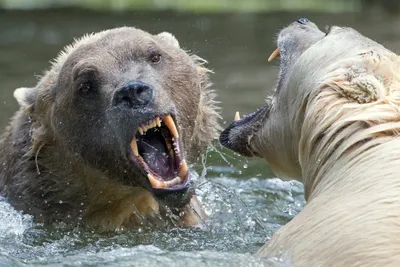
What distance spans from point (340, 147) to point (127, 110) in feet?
5.60

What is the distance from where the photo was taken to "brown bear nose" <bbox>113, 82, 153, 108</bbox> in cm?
513

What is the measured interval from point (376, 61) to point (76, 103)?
2.39 meters

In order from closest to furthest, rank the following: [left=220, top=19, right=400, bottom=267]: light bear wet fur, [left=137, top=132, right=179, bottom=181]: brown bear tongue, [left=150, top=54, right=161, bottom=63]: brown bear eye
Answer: [left=220, top=19, right=400, bottom=267]: light bear wet fur
[left=137, top=132, right=179, bottom=181]: brown bear tongue
[left=150, top=54, right=161, bottom=63]: brown bear eye

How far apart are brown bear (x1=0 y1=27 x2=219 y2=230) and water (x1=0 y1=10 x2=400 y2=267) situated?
18 centimetres

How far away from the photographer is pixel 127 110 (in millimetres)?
5141

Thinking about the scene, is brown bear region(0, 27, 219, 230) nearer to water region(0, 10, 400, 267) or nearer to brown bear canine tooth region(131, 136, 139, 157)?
brown bear canine tooth region(131, 136, 139, 157)

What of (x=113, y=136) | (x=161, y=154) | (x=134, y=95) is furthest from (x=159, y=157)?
(x=134, y=95)

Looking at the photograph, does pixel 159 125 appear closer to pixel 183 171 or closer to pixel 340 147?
pixel 183 171

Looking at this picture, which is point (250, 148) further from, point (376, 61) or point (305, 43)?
point (376, 61)

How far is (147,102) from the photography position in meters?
5.16

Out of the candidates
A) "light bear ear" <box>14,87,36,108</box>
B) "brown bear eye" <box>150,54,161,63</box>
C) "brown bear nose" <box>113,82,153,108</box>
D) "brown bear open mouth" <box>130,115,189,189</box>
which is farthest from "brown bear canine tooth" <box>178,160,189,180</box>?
"light bear ear" <box>14,87,36,108</box>

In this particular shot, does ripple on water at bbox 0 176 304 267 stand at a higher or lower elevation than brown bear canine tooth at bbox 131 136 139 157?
lower

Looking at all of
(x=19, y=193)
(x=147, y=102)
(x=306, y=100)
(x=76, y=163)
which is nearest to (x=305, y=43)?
(x=306, y=100)

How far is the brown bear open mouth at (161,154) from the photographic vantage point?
207 inches
